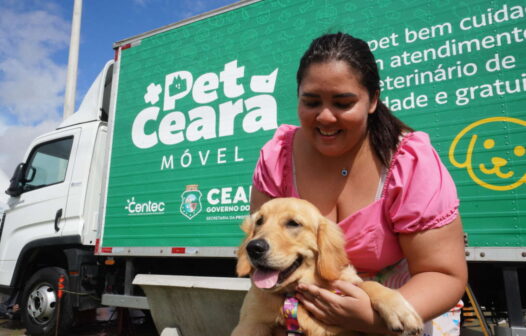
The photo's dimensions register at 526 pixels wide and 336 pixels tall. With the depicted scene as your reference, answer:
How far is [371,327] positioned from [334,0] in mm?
3081

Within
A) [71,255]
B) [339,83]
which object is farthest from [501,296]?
[71,255]

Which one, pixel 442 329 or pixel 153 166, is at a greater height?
pixel 153 166

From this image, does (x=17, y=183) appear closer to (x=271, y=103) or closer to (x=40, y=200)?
(x=40, y=200)

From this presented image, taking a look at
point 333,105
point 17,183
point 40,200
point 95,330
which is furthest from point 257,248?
point 95,330

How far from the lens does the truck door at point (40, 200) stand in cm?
523

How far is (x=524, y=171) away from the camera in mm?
2594

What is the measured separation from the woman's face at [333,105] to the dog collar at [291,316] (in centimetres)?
72

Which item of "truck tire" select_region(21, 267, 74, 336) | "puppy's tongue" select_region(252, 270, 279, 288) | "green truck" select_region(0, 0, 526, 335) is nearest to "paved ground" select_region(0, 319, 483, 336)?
"truck tire" select_region(21, 267, 74, 336)

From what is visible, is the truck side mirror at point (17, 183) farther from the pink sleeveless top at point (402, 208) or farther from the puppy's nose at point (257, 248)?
the pink sleeveless top at point (402, 208)

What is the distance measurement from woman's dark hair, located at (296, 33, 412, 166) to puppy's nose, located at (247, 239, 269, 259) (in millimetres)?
682

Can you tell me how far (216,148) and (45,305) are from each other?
3548mm

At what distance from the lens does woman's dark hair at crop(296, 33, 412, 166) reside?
1604mm

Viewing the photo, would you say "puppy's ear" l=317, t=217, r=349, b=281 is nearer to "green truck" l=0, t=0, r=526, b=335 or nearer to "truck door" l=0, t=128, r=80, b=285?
"green truck" l=0, t=0, r=526, b=335

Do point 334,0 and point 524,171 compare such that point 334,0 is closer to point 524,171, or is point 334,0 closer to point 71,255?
point 524,171
